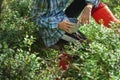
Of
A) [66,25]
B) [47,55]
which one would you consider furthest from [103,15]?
[47,55]

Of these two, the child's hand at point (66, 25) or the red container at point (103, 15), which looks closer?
the child's hand at point (66, 25)

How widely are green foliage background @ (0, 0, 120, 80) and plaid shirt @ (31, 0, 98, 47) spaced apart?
11cm

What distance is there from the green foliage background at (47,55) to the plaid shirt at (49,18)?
0.11 m

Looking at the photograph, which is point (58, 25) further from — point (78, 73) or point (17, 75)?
point (17, 75)

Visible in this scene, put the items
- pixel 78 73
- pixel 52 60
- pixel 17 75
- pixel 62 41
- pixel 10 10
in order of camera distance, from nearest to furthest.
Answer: pixel 17 75 < pixel 78 73 < pixel 52 60 < pixel 62 41 < pixel 10 10

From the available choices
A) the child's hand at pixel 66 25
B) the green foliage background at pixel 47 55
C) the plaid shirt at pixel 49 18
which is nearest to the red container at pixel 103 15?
the green foliage background at pixel 47 55

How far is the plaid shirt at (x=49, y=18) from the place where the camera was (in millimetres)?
3996

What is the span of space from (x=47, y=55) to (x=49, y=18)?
0.35 meters

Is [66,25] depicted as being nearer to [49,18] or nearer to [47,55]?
[49,18]

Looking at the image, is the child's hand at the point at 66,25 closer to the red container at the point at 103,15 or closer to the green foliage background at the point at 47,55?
the green foliage background at the point at 47,55

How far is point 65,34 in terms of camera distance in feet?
13.4

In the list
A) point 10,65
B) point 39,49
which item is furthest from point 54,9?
point 10,65

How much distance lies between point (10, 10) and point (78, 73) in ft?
4.00

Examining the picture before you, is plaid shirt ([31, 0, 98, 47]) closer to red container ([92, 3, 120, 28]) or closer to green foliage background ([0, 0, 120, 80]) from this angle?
green foliage background ([0, 0, 120, 80])
